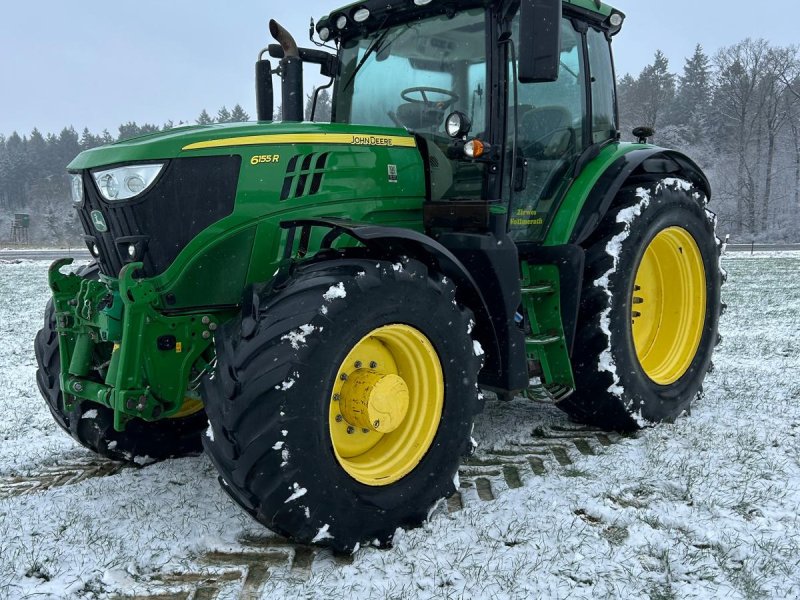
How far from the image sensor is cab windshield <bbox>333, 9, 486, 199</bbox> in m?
3.93

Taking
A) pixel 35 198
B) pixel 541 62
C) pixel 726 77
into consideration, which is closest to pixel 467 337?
pixel 541 62

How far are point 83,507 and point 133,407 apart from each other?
775 mm

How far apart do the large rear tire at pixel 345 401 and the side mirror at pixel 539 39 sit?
42.6 inches

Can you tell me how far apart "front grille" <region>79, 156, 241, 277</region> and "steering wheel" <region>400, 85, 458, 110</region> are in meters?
1.30

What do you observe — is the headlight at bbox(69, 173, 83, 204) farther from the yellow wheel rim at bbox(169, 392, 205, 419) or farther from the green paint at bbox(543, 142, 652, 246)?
the green paint at bbox(543, 142, 652, 246)

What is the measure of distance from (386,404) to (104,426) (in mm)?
1798

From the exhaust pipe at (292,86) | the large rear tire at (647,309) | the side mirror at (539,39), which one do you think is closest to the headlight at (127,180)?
the exhaust pipe at (292,86)

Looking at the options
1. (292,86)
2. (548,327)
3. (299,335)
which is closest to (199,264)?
(299,335)

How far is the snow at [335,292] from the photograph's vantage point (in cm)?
282

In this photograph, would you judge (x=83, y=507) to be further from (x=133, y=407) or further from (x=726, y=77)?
(x=726, y=77)

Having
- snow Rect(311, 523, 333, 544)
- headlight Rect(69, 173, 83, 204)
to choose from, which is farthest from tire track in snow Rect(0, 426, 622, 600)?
headlight Rect(69, 173, 83, 204)

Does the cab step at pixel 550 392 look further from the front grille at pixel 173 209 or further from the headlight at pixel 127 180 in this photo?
the headlight at pixel 127 180

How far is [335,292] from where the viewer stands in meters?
2.83

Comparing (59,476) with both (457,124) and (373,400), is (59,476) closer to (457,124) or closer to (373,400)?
(373,400)
